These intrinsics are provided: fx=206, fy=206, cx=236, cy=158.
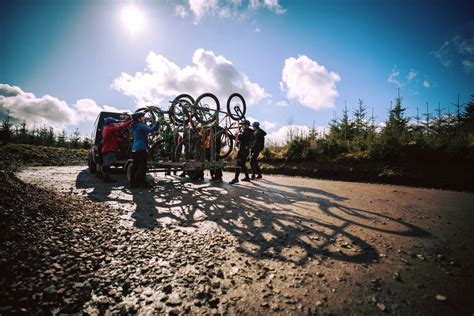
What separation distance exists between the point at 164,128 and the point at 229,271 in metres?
8.32

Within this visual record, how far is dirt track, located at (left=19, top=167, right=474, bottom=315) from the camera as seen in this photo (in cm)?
169

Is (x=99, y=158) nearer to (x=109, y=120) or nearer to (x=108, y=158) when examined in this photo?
(x=108, y=158)

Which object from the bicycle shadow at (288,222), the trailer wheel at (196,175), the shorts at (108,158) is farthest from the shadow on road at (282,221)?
the trailer wheel at (196,175)

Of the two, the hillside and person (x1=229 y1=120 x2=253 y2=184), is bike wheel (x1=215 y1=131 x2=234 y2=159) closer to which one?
person (x1=229 y1=120 x2=253 y2=184)

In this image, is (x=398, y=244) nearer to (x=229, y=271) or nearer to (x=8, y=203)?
(x=229, y=271)

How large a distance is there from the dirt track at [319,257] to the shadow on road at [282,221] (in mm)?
17

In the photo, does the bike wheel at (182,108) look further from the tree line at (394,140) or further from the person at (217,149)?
the tree line at (394,140)

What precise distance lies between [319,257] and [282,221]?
124cm

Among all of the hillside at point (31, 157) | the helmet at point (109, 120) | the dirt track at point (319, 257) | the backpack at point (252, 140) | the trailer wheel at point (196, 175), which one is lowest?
the dirt track at point (319, 257)

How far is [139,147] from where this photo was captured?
662cm

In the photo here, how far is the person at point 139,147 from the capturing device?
6.57 meters

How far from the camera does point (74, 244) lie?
97.8 inches

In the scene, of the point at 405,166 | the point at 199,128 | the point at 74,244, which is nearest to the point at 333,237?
the point at 74,244

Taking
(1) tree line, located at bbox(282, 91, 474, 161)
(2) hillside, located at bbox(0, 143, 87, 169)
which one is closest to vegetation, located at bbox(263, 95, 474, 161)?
(1) tree line, located at bbox(282, 91, 474, 161)
